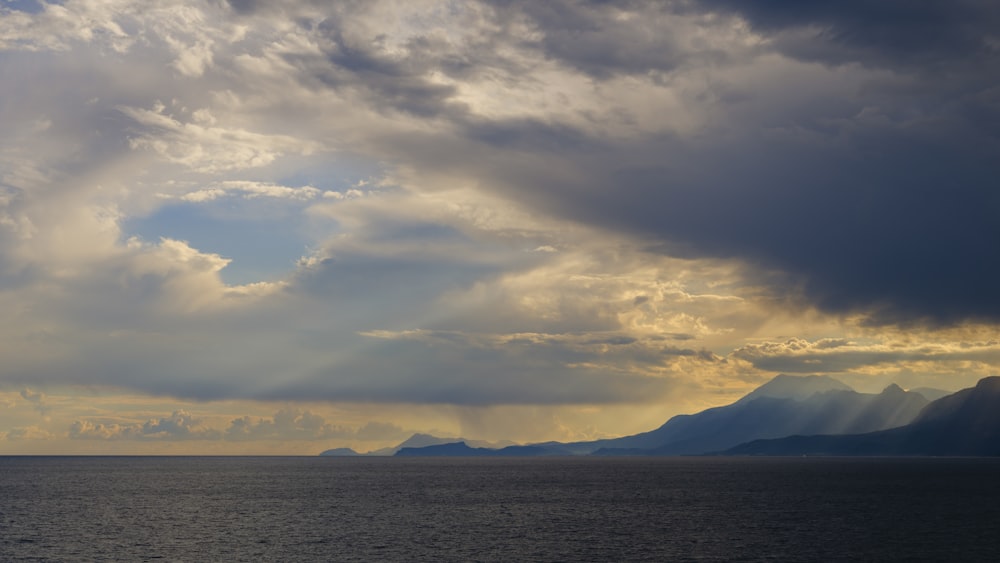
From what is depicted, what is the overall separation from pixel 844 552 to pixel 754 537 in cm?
1599

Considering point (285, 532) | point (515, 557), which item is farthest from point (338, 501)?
point (515, 557)

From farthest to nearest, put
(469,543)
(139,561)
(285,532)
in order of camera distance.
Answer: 1. (285,532)
2. (469,543)
3. (139,561)

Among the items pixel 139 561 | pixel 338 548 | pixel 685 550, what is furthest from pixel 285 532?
pixel 685 550

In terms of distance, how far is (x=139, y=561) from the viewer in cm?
9712

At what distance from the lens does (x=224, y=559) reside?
99000 mm

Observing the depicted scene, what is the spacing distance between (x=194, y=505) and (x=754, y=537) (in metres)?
120

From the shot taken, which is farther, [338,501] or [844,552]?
[338,501]

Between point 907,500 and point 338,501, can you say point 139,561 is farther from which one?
point 907,500

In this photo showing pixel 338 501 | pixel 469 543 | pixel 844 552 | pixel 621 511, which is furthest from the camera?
pixel 338 501

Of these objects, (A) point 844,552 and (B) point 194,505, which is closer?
(A) point 844,552

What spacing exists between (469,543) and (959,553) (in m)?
62.6

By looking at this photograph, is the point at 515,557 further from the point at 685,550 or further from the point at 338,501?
the point at 338,501

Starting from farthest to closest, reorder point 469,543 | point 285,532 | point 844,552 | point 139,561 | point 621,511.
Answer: point 621,511, point 285,532, point 469,543, point 844,552, point 139,561

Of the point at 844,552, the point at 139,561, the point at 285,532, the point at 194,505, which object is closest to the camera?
the point at 139,561
